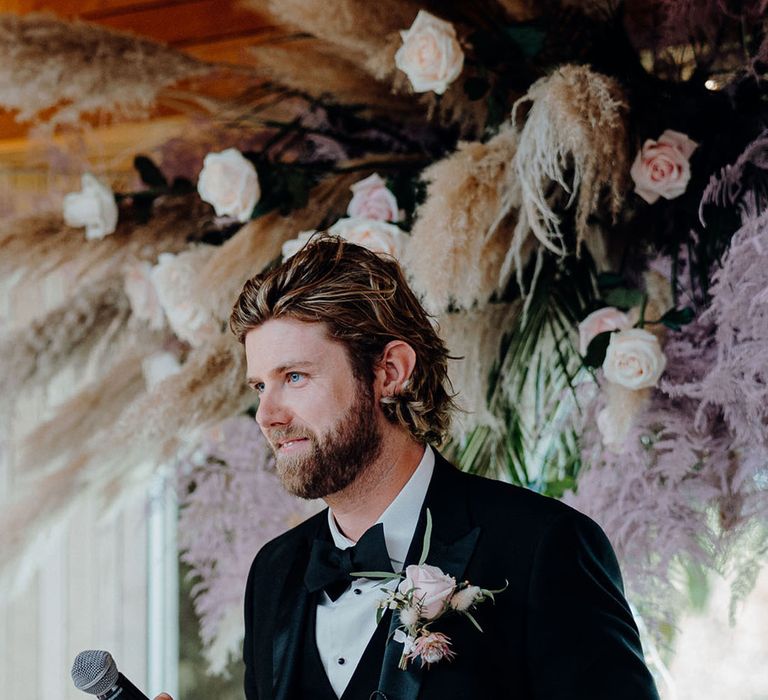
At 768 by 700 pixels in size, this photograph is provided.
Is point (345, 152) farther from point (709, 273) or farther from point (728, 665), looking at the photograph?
point (728, 665)

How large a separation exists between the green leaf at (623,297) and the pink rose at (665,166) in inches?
4.6

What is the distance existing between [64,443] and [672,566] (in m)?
0.79

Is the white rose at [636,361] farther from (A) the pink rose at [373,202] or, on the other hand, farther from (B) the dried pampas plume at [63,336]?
(B) the dried pampas plume at [63,336]

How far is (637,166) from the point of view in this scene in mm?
1271

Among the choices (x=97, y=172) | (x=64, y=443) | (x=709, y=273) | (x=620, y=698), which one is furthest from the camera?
(x=97, y=172)

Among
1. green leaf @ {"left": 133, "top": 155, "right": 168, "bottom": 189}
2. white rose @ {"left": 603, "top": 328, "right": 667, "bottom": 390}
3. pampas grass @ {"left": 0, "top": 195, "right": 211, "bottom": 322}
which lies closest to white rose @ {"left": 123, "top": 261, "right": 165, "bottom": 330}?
pampas grass @ {"left": 0, "top": 195, "right": 211, "bottom": 322}

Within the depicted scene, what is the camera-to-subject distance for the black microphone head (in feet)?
3.26

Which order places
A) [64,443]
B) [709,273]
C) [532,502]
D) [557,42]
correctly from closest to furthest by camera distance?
[532,502] < [709,273] < [557,42] < [64,443]

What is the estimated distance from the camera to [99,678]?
0.99 meters

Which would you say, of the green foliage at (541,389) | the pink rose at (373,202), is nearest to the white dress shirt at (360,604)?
the green foliage at (541,389)

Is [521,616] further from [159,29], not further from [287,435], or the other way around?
[159,29]

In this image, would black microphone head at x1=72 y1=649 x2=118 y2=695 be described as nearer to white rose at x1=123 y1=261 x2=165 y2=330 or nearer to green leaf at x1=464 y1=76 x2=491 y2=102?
white rose at x1=123 y1=261 x2=165 y2=330

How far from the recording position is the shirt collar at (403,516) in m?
1.19

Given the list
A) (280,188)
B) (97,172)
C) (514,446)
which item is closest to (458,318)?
(514,446)
